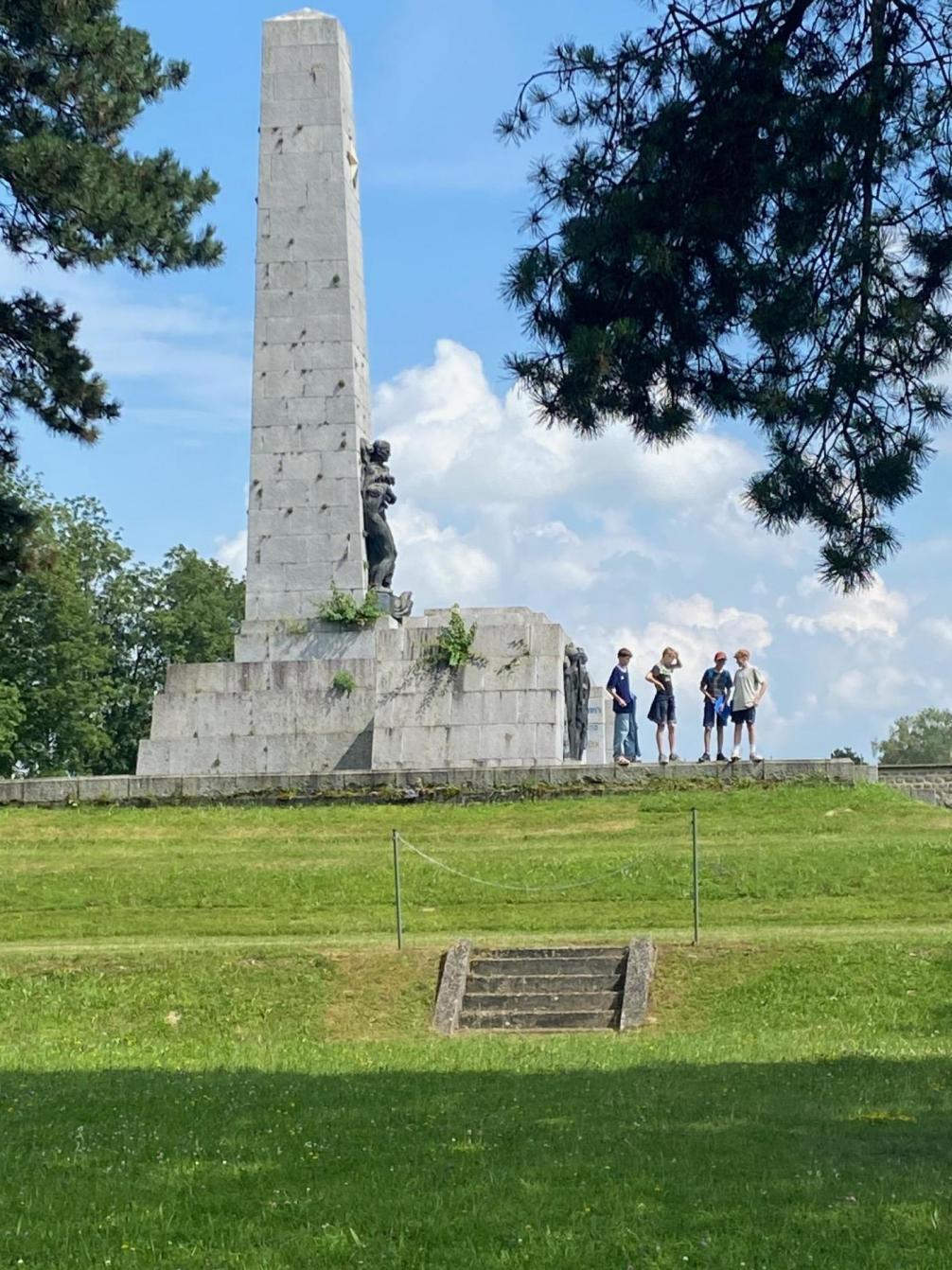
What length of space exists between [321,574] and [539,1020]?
44.6 ft

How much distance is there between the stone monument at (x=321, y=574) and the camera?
27.6 metres

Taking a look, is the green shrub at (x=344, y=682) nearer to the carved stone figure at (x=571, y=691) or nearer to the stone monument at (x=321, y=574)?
the stone monument at (x=321, y=574)

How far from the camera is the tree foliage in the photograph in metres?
47.7

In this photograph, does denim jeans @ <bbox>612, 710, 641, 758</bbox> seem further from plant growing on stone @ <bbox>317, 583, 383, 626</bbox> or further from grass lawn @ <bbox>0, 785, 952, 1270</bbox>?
plant growing on stone @ <bbox>317, 583, 383, 626</bbox>

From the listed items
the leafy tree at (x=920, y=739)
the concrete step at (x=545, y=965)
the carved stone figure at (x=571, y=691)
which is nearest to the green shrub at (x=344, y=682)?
the carved stone figure at (x=571, y=691)

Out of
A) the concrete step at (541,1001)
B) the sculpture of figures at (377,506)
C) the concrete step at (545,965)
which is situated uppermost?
the sculpture of figures at (377,506)

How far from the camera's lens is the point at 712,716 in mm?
27250

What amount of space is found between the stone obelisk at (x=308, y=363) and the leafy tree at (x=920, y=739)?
291 ft

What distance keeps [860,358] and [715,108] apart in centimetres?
147

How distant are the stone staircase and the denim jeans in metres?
10.9

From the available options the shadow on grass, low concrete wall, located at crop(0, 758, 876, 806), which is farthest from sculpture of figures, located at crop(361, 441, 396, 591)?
the shadow on grass

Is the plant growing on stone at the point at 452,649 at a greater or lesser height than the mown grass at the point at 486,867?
greater

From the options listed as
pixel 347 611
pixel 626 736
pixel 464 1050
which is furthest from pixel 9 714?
pixel 464 1050

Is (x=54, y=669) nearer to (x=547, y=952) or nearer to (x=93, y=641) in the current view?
(x=93, y=641)
